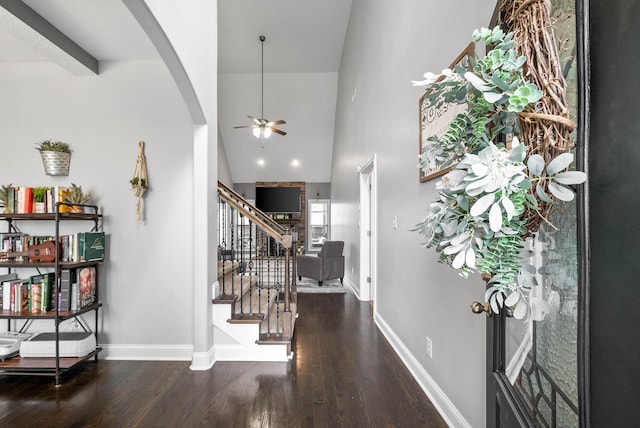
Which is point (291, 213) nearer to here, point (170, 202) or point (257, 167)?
point (257, 167)

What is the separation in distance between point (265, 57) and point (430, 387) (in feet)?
22.9

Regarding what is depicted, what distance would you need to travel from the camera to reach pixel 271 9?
5715 mm

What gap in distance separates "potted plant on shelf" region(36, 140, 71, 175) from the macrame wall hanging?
60 cm

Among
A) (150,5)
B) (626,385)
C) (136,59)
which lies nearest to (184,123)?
(136,59)

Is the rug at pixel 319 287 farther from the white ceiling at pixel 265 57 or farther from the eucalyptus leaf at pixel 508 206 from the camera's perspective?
the eucalyptus leaf at pixel 508 206

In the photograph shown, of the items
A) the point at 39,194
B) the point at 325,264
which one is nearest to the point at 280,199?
the point at 325,264

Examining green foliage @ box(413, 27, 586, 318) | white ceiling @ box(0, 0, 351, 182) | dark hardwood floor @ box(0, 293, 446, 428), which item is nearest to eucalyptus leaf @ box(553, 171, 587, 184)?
green foliage @ box(413, 27, 586, 318)

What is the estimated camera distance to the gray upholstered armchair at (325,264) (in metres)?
6.21

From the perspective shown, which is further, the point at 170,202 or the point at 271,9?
the point at 271,9

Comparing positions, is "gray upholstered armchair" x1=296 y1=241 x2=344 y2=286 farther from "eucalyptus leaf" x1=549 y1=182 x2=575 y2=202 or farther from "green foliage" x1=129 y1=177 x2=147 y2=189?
"eucalyptus leaf" x1=549 y1=182 x2=575 y2=202

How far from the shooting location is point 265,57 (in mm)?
7207

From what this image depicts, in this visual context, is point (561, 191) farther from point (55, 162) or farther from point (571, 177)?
point (55, 162)

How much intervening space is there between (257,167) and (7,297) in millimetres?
7485

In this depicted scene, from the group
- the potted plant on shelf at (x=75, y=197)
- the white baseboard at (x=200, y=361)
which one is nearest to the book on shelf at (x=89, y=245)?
the potted plant on shelf at (x=75, y=197)
